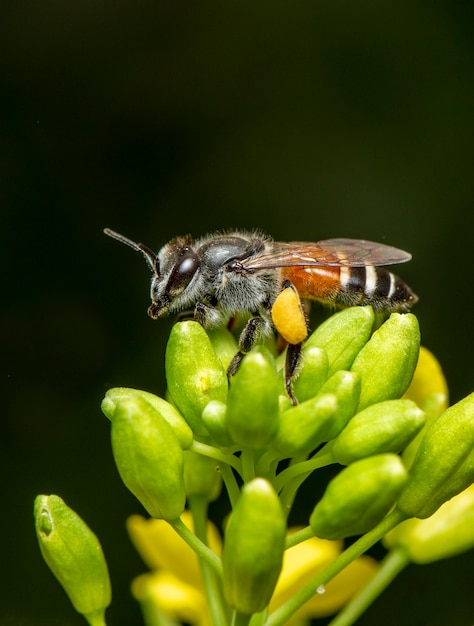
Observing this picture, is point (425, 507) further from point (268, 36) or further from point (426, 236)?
point (268, 36)

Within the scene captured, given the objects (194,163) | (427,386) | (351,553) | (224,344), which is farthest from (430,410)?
(194,163)

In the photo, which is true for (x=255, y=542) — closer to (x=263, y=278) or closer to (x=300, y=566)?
(x=300, y=566)

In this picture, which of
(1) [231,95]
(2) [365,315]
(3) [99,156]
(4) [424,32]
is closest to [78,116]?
(3) [99,156]

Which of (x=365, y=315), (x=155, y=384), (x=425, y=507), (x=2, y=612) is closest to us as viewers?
(x=425, y=507)

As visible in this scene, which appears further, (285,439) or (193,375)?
(193,375)

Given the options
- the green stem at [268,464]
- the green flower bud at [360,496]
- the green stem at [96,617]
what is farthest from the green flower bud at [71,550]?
the green flower bud at [360,496]

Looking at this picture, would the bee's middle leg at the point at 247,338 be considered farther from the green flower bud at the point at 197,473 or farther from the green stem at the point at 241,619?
the green stem at the point at 241,619

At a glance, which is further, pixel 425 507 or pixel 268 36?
pixel 268 36
